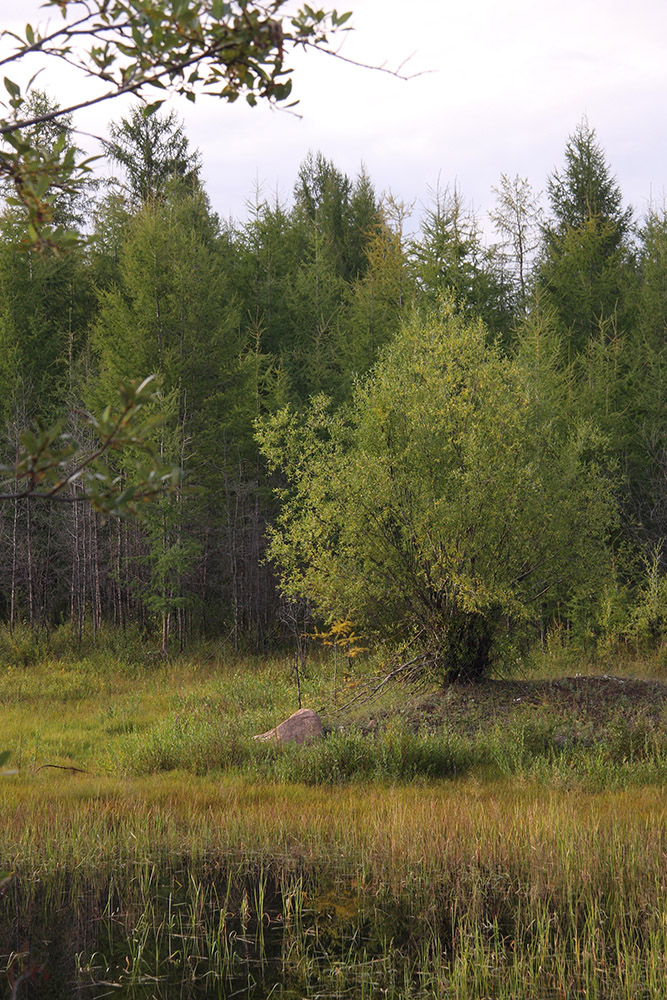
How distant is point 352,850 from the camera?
7066 millimetres

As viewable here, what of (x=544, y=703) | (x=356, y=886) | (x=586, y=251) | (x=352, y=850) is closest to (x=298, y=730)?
Result: (x=544, y=703)

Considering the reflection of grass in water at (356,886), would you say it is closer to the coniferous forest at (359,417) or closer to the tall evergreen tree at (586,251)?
the coniferous forest at (359,417)

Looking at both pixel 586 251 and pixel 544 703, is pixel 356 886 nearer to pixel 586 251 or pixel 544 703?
pixel 544 703

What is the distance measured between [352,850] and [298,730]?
4.07 metres

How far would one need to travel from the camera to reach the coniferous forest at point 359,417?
12906 mm

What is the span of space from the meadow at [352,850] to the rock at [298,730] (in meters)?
0.33

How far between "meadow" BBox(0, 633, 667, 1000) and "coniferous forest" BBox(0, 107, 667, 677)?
83.5 inches

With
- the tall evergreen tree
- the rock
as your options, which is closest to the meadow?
the rock

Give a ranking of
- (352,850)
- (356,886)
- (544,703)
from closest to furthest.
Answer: (356,886)
(352,850)
(544,703)

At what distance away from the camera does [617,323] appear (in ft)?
85.4

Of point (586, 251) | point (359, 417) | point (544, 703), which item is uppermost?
point (586, 251)

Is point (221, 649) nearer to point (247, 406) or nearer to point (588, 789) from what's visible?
point (247, 406)

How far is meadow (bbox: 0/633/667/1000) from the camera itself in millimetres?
5109

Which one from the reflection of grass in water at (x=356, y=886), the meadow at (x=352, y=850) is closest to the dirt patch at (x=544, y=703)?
the meadow at (x=352, y=850)
